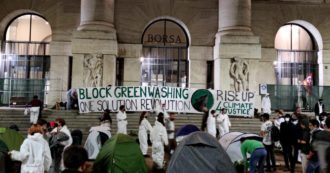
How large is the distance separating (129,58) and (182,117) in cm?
726

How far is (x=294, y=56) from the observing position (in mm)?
26172

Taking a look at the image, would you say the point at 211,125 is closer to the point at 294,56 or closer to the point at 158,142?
the point at 158,142

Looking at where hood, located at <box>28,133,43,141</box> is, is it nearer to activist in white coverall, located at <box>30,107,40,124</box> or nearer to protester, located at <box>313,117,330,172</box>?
protester, located at <box>313,117,330,172</box>

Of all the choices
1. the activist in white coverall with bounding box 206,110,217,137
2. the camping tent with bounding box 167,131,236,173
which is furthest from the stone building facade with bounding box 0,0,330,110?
the camping tent with bounding box 167,131,236,173

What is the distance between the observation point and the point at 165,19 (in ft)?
83.7

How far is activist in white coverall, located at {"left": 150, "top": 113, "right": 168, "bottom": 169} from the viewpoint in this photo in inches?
454

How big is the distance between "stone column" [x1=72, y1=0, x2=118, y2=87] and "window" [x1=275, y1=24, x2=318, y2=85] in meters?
11.2

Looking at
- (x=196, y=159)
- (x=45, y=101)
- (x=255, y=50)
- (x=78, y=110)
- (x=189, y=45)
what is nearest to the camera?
(x=196, y=159)

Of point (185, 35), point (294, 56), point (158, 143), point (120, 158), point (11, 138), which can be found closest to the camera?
point (120, 158)

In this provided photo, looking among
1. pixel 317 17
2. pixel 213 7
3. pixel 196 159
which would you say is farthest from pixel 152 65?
pixel 196 159

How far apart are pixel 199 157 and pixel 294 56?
20576mm

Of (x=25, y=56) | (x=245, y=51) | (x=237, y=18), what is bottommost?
(x=25, y=56)

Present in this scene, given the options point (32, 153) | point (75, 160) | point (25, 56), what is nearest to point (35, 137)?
point (32, 153)

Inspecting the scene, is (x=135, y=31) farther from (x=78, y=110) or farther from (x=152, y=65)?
(x=78, y=110)
